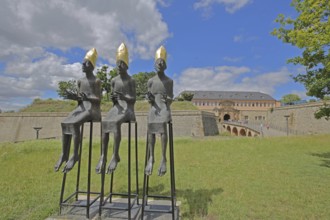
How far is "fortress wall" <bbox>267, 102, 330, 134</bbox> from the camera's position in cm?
2706

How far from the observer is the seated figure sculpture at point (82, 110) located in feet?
13.1

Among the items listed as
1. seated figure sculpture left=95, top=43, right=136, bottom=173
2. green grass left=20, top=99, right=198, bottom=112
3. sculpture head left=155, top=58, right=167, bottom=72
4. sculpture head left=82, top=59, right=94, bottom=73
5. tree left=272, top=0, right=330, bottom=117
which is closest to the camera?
seated figure sculpture left=95, top=43, right=136, bottom=173

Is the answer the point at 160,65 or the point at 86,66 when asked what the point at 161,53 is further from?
the point at 86,66

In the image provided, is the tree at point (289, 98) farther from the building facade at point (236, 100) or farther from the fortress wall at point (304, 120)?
the fortress wall at point (304, 120)

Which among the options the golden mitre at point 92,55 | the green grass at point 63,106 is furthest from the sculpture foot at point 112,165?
the green grass at point 63,106

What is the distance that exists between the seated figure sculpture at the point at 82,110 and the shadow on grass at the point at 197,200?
249cm

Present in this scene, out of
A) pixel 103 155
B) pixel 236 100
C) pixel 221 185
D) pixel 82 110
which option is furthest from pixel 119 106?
pixel 236 100

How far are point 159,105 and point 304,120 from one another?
32521mm

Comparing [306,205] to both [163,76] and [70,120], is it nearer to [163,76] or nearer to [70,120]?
[163,76]

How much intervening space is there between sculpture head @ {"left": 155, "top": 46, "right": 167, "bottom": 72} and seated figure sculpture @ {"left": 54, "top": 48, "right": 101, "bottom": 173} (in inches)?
47.4

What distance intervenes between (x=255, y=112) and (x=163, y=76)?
180 ft

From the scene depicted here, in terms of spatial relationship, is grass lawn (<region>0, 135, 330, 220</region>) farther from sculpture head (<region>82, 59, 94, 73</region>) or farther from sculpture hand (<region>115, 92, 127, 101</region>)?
sculpture head (<region>82, 59, 94, 73</region>)

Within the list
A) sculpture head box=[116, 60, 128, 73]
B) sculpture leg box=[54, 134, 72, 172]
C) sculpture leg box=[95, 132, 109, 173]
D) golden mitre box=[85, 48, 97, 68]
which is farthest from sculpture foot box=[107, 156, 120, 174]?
golden mitre box=[85, 48, 97, 68]

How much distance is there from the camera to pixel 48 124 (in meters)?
27.4
